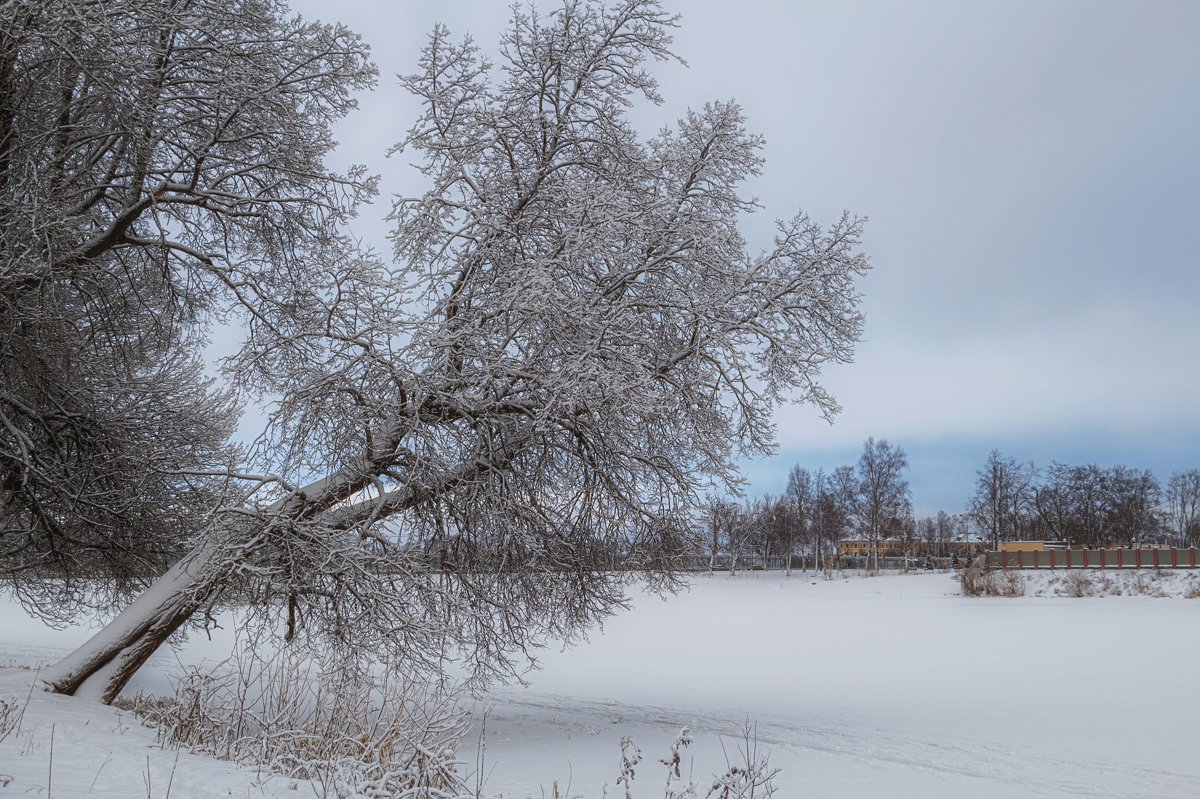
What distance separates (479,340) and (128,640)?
5.06 m

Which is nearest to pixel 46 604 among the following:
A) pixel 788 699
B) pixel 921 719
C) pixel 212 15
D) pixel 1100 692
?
pixel 212 15

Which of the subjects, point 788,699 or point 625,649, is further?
point 625,649

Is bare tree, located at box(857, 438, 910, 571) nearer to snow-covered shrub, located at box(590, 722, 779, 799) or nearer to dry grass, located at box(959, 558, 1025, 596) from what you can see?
dry grass, located at box(959, 558, 1025, 596)

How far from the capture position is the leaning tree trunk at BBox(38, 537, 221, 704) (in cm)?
902

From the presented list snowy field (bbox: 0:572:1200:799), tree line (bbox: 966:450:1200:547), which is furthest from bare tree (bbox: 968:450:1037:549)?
snowy field (bbox: 0:572:1200:799)

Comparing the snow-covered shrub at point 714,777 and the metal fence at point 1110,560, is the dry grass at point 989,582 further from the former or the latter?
the snow-covered shrub at point 714,777

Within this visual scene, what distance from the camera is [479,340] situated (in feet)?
27.6

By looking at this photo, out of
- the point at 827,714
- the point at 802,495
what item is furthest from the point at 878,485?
the point at 827,714

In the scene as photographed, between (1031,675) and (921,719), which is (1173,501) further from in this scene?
(921,719)

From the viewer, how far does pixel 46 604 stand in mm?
13977

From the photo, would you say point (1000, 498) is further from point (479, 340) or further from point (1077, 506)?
point (479, 340)

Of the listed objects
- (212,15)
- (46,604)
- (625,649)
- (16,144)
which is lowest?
(625,649)

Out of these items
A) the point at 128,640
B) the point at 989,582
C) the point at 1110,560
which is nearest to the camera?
the point at 128,640

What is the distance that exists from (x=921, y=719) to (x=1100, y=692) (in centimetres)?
435
